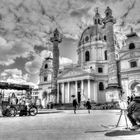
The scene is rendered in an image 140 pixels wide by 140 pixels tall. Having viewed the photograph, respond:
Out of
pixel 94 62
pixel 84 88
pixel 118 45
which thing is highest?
pixel 118 45

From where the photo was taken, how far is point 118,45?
62469 millimetres

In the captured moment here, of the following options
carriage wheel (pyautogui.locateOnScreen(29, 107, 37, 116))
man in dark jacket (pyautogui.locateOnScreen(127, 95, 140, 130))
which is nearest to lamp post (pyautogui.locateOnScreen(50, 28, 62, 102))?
carriage wheel (pyautogui.locateOnScreen(29, 107, 37, 116))

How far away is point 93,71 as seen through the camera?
52.8m

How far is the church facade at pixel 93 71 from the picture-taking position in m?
44.0

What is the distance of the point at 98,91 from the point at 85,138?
157ft

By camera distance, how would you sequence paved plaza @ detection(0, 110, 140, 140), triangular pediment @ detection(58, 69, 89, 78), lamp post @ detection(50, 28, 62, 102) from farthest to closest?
triangular pediment @ detection(58, 69, 89, 78), lamp post @ detection(50, 28, 62, 102), paved plaza @ detection(0, 110, 140, 140)

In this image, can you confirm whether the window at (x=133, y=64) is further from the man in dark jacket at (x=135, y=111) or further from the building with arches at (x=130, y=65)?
the man in dark jacket at (x=135, y=111)

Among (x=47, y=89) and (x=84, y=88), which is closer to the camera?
(x=84, y=88)

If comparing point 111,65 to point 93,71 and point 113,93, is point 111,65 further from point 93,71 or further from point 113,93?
Answer: point 93,71

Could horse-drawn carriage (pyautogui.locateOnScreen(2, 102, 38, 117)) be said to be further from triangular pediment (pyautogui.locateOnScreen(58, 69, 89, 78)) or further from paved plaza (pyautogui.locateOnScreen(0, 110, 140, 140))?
triangular pediment (pyautogui.locateOnScreen(58, 69, 89, 78))

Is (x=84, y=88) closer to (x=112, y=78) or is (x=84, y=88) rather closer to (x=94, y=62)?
(x=94, y=62)

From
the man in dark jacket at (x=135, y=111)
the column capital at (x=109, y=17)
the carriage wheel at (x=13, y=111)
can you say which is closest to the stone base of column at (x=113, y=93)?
the column capital at (x=109, y=17)

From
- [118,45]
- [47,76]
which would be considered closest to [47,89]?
[47,76]

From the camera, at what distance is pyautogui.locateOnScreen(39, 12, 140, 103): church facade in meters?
44.0
